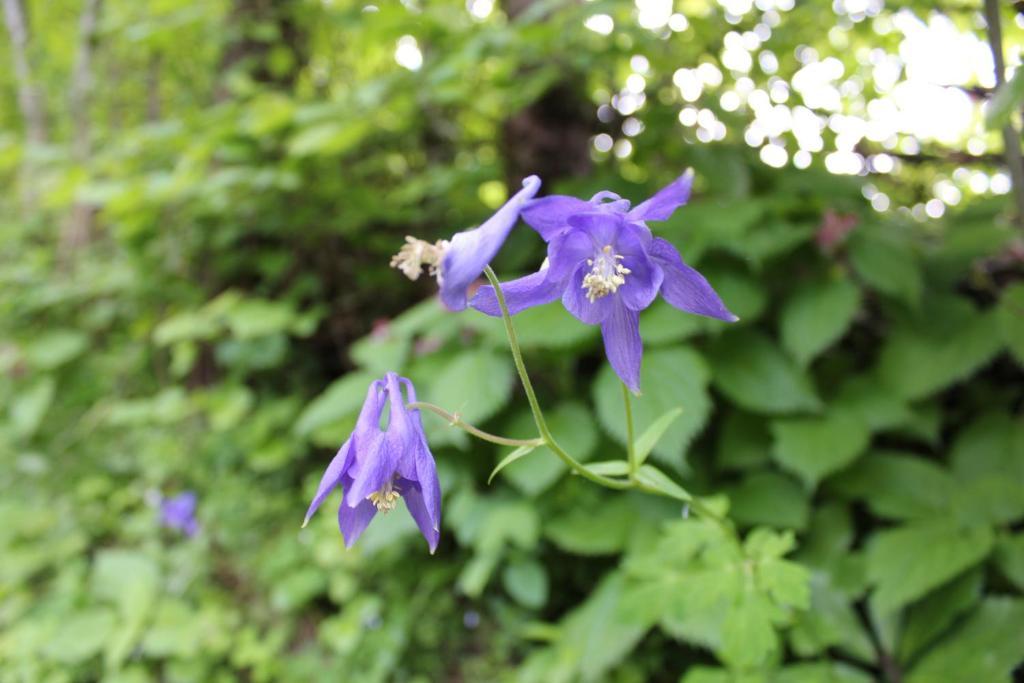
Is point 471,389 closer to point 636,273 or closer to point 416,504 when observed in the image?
point 416,504

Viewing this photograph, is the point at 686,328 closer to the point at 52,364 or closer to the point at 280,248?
the point at 280,248

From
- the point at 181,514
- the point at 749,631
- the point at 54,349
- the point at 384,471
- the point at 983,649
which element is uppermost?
the point at 384,471

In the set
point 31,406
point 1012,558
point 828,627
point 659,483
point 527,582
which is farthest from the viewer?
point 31,406

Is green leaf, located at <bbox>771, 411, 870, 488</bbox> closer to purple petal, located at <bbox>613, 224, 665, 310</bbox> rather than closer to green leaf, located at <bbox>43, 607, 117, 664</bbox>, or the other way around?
purple petal, located at <bbox>613, 224, 665, 310</bbox>

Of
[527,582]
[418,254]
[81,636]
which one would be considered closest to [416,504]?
[418,254]

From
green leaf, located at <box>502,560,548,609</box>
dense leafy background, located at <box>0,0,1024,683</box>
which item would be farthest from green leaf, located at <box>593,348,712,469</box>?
green leaf, located at <box>502,560,548,609</box>

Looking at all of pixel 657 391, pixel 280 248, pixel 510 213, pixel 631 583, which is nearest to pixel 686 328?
pixel 657 391

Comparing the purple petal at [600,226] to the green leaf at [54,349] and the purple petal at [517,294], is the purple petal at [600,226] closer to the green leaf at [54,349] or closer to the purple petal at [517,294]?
the purple petal at [517,294]

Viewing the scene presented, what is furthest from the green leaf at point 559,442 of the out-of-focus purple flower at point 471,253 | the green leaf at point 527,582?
the out-of-focus purple flower at point 471,253
